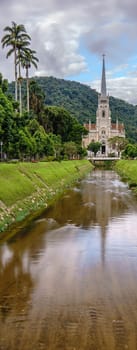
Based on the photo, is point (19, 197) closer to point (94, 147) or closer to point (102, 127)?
point (94, 147)

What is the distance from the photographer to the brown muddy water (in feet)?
29.3

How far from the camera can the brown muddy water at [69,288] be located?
893 cm

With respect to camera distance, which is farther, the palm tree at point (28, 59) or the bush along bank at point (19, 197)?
the palm tree at point (28, 59)

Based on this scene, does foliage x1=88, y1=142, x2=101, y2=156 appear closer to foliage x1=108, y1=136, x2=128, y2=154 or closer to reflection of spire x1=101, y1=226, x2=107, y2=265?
foliage x1=108, y1=136, x2=128, y2=154

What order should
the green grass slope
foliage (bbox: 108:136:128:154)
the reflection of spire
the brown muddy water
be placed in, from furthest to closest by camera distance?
1. foliage (bbox: 108:136:128:154)
2. the green grass slope
3. the reflection of spire
4. the brown muddy water

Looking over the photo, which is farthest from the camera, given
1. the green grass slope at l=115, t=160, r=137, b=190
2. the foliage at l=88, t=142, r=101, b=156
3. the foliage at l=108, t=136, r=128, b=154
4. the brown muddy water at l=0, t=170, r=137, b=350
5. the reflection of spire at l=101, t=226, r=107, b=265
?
the foliage at l=88, t=142, r=101, b=156

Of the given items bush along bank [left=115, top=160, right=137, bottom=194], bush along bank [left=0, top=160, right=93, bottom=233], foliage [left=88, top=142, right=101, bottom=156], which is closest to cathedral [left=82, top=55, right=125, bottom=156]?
foliage [left=88, top=142, right=101, bottom=156]

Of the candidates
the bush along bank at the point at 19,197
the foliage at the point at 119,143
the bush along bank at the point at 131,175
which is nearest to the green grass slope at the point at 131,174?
the bush along bank at the point at 131,175

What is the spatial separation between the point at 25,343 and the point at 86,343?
4.11ft

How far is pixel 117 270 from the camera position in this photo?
45.1 ft

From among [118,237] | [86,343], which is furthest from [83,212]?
[86,343]

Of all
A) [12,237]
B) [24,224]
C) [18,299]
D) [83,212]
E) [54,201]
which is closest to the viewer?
[18,299]

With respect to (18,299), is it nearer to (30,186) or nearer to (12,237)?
(12,237)

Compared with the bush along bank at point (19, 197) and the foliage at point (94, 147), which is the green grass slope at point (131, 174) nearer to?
the bush along bank at point (19, 197)
